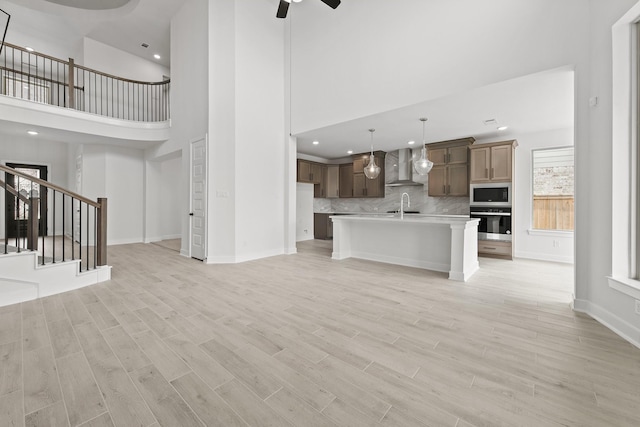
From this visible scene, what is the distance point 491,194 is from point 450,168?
112 centimetres

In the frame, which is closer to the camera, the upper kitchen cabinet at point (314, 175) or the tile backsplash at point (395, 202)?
the tile backsplash at point (395, 202)

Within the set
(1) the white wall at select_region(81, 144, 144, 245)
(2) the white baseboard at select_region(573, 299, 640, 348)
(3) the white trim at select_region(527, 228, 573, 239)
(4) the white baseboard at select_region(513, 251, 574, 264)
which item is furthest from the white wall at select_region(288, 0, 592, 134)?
(1) the white wall at select_region(81, 144, 144, 245)

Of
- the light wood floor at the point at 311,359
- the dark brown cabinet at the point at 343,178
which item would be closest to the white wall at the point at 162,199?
the dark brown cabinet at the point at 343,178

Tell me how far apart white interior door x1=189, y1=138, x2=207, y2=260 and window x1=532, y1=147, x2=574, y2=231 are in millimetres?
6872

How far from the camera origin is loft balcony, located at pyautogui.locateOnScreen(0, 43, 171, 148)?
5211 millimetres

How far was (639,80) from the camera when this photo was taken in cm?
236

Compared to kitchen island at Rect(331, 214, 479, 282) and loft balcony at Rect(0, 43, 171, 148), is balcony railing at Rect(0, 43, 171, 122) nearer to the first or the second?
loft balcony at Rect(0, 43, 171, 148)

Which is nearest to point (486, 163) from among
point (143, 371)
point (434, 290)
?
point (434, 290)

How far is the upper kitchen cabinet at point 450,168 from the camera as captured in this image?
630 centimetres

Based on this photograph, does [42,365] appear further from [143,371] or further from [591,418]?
[591,418]

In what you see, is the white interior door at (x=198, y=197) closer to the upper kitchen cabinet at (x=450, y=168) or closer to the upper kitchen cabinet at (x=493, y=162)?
the upper kitchen cabinet at (x=450, y=168)

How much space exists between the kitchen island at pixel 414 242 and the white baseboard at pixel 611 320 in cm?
126

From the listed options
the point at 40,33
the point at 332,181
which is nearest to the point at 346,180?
the point at 332,181

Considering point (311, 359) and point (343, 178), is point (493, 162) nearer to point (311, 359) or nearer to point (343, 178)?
point (343, 178)
